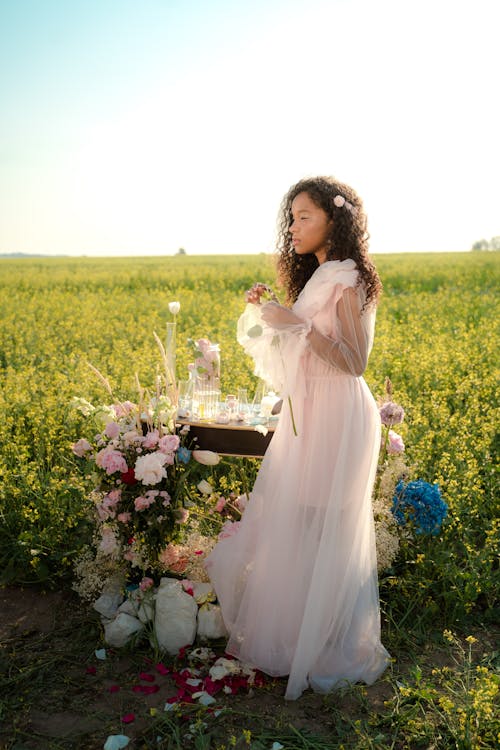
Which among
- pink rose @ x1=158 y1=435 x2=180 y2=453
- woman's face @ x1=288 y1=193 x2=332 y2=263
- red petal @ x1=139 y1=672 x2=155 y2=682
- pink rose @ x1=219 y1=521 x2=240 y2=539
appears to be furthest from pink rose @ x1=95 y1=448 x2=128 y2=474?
woman's face @ x1=288 y1=193 x2=332 y2=263

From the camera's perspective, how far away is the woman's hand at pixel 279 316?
3.14m

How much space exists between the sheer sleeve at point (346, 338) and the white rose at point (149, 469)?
1070 millimetres

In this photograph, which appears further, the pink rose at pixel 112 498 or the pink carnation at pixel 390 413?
the pink carnation at pixel 390 413

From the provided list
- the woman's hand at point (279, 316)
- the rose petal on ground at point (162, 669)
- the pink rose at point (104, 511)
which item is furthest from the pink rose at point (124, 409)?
the rose petal on ground at point (162, 669)

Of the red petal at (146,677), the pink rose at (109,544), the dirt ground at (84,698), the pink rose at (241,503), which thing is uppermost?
the pink rose at (241,503)

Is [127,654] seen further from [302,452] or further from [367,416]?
[367,416]

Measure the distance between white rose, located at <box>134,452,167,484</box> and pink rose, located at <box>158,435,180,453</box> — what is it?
11cm

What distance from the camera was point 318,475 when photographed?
129 inches

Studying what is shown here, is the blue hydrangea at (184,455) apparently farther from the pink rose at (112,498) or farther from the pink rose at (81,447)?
the pink rose at (81,447)

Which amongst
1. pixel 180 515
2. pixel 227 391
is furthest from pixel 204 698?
pixel 227 391

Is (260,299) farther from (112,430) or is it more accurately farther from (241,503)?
(241,503)

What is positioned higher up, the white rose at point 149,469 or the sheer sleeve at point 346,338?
the sheer sleeve at point 346,338

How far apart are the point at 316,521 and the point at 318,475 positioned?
21cm

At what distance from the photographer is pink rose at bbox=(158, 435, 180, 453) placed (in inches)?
148
